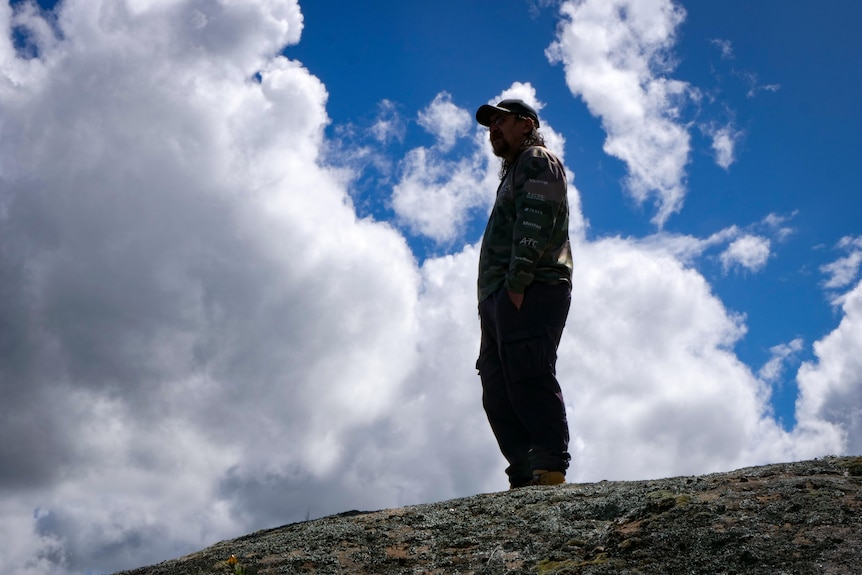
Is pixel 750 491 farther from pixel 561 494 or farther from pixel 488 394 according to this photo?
pixel 488 394

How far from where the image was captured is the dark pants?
629 centimetres

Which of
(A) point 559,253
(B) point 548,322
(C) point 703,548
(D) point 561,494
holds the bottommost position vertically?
(C) point 703,548

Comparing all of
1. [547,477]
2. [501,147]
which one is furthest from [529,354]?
[501,147]

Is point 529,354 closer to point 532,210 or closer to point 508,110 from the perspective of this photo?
point 532,210

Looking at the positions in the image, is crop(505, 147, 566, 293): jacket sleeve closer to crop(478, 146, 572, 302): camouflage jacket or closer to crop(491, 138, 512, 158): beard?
crop(478, 146, 572, 302): camouflage jacket

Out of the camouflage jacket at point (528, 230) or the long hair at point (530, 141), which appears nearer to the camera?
the camouflage jacket at point (528, 230)

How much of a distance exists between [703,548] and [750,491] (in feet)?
2.38

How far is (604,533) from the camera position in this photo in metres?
4.18

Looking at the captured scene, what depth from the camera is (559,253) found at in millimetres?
6699

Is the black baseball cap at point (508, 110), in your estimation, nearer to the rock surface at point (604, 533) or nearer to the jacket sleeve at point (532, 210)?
the jacket sleeve at point (532, 210)

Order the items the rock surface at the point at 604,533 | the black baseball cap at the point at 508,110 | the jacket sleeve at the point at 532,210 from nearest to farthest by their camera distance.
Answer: the rock surface at the point at 604,533
the jacket sleeve at the point at 532,210
the black baseball cap at the point at 508,110

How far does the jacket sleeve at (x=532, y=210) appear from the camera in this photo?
21.1ft

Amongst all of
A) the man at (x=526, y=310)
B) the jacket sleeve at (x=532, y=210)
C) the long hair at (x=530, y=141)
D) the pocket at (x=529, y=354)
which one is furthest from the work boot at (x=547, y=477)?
the long hair at (x=530, y=141)

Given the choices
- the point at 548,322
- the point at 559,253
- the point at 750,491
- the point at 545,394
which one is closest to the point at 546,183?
the point at 559,253
